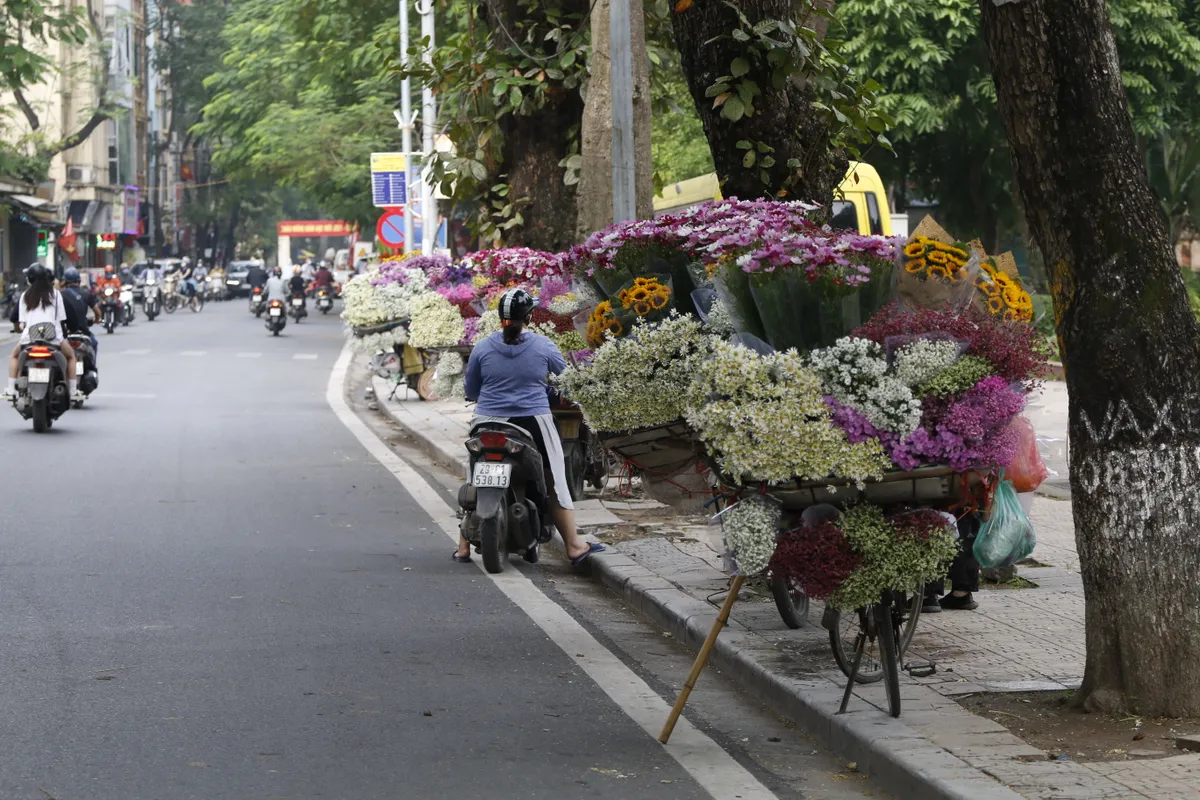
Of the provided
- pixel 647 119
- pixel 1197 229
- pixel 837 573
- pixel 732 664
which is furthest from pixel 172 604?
pixel 1197 229

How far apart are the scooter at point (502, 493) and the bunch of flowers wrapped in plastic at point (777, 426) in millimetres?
4040

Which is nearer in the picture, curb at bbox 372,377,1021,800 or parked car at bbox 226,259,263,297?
curb at bbox 372,377,1021,800

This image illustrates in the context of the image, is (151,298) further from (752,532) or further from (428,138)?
(752,532)

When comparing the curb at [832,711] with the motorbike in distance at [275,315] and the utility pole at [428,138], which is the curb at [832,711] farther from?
the motorbike in distance at [275,315]

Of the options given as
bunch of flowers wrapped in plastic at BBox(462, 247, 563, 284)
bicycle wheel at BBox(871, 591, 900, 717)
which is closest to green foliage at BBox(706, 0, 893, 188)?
bicycle wheel at BBox(871, 591, 900, 717)

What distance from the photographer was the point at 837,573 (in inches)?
240

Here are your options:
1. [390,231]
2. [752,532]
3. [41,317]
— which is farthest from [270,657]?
[390,231]

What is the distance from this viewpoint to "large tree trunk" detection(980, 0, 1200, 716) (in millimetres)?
6020

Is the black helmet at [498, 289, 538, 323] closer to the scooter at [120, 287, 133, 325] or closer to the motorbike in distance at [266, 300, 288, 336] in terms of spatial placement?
the motorbike in distance at [266, 300, 288, 336]

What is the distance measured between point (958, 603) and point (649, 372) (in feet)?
7.76

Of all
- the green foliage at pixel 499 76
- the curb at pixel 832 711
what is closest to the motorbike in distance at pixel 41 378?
the green foliage at pixel 499 76

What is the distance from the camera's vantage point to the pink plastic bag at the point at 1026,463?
6.40 meters

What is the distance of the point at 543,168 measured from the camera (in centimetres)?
1600

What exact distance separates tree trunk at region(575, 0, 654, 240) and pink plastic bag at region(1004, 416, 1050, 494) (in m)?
5.92
